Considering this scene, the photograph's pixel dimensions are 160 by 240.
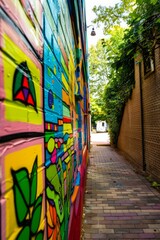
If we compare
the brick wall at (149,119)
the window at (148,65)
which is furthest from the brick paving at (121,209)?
the window at (148,65)

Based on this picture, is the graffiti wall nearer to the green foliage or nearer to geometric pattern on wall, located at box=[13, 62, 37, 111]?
geometric pattern on wall, located at box=[13, 62, 37, 111]

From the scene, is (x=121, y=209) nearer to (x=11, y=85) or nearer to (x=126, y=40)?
(x=11, y=85)

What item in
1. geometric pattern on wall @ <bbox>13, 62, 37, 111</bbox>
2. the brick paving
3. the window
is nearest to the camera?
geometric pattern on wall @ <bbox>13, 62, 37, 111</bbox>

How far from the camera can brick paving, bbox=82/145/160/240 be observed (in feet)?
12.8

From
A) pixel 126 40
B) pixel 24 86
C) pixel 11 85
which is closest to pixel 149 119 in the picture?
pixel 126 40

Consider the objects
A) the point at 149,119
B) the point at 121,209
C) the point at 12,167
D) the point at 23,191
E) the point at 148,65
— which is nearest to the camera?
the point at 12,167

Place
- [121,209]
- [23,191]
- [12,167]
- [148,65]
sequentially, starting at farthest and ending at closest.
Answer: [148,65], [121,209], [23,191], [12,167]

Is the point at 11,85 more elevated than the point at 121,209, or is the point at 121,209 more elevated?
the point at 11,85

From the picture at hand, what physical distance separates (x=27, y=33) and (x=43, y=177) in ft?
2.42

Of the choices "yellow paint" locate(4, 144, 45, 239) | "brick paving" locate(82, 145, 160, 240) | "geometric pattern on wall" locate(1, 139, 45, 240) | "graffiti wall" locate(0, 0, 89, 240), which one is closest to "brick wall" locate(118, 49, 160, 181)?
"brick paving" locate(82, 145, 160, 240)

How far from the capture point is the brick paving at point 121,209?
3.92 m

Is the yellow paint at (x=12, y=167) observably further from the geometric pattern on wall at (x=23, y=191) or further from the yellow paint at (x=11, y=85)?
the yellow paint at (x=11, y=85)

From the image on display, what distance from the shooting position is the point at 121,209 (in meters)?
4.98

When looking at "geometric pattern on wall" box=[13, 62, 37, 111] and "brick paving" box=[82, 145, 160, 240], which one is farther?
"brick paving" box=[82, 145, 160, 240]
